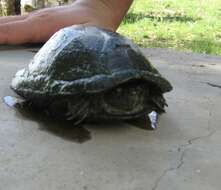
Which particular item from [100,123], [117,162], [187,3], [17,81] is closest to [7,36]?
[17,81]

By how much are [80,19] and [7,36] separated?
18.8 inches

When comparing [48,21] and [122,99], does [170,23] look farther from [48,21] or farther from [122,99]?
[122,99]

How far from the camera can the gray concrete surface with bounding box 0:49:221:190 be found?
188 centimetres

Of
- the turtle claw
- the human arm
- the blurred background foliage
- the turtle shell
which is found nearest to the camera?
the turtle shell

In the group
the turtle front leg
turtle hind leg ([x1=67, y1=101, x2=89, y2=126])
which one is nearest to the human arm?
the turtle front leg

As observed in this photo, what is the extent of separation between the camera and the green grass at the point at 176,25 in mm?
6539

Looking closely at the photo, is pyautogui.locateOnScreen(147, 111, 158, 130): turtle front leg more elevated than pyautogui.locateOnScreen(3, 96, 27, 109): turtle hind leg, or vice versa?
pyautogui.locateOnScreen(147, 111, 158, 130): turtle front leg

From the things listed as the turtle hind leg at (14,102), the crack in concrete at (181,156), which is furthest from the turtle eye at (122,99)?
the turtle hind leg at (14,102)

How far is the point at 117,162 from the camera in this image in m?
2.03

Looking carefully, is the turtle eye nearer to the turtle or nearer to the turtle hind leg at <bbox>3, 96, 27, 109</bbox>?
the turtle

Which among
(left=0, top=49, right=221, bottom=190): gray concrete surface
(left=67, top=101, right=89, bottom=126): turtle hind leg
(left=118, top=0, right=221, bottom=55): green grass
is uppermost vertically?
(left=67, top=101, right=89, bottom=126): turtle hind leg

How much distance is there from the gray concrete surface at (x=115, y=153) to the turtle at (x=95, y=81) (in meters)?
0.08

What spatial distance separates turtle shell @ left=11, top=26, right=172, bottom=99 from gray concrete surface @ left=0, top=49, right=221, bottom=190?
163 millimetres

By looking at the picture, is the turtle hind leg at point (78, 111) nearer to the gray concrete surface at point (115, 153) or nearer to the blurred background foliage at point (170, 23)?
the gray concrete surface at point (115, 153)
